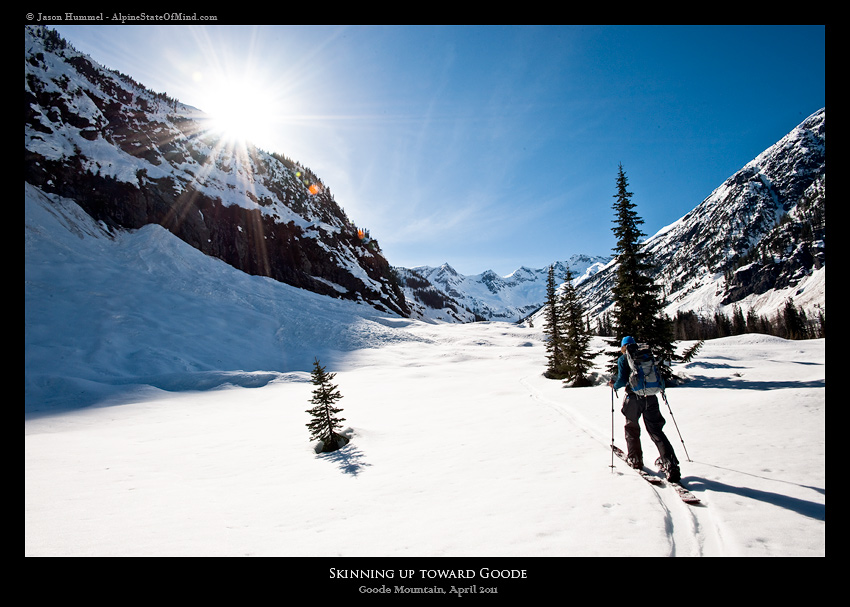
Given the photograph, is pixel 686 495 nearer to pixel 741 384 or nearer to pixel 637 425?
pixel 637 425

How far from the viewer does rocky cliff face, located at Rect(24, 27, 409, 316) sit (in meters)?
44.6

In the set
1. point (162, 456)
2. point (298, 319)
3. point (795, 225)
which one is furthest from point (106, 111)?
point (795, 225)

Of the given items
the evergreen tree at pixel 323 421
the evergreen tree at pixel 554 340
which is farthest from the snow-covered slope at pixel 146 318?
the evergreen tree at pixel 554 340

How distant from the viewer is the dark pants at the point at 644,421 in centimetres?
541

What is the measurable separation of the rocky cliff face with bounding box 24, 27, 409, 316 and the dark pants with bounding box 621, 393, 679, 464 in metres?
49.6

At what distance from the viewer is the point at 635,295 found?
651 inches

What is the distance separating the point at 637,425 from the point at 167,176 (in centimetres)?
7092

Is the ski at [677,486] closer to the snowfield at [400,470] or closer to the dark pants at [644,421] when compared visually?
the snowfield at [400,470]

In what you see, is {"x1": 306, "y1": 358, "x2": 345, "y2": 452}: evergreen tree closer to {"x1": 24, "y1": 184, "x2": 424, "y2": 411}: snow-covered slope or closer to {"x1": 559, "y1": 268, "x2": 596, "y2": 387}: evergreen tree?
{"x1": 24, "y1": 184, "x2": 424, "y2": 411}: snow-covered slope

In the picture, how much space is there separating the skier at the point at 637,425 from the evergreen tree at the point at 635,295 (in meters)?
12.4

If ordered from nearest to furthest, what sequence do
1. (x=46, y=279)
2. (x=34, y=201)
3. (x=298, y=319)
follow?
(x=46, y=279), (x=34, y=201), (x=298, y=319)
